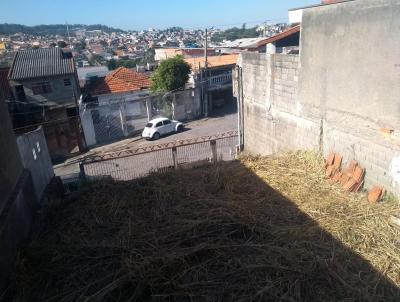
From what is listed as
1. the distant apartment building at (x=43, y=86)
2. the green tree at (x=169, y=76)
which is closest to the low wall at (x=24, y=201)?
the distant apartment building at (x=43, y=86)

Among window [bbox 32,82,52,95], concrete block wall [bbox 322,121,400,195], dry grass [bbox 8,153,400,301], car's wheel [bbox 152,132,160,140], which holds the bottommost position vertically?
car's wheel [bbox 152,132,160,140]

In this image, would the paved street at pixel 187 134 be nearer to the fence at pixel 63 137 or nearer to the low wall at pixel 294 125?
the fence at pixel 63 137

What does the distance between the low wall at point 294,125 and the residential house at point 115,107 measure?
1079 cm

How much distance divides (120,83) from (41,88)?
5.38 metres

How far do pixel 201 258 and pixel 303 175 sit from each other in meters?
4.21

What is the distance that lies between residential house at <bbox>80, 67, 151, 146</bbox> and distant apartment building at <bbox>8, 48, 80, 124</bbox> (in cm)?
128

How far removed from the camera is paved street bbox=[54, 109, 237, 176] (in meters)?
17.2

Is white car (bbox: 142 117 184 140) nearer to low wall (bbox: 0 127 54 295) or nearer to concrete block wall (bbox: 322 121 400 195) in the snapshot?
low wall (bbox: 0 127 54 295)

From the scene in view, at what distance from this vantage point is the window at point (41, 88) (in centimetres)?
2089

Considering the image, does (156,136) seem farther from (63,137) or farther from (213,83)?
(213,83)

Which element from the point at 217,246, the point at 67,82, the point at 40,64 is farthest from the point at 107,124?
the point at 217,246

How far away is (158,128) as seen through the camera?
20.0m

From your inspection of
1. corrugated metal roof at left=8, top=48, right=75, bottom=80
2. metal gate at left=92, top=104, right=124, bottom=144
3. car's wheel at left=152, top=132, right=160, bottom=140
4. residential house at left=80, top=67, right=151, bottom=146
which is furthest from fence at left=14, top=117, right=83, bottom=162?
car's wheel at left=152, top=132, right=160, bottom=140

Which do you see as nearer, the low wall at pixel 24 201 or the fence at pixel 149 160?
the low wall at pixel 24 201
